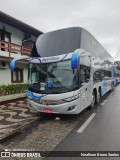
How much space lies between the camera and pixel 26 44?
19.3 meters

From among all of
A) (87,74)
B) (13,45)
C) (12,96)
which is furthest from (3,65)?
(87,74)

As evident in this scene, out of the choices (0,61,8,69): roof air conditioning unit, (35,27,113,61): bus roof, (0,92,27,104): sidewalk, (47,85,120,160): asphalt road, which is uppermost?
(35,27,113,61): bus roof

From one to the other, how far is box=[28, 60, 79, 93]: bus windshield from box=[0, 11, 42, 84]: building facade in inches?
287

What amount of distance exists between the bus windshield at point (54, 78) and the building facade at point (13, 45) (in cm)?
729

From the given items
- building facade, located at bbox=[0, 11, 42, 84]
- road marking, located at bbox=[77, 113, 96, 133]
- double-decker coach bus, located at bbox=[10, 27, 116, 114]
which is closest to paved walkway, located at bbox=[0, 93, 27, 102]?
building facade, located at bbox=[0, 11, 42, 84]

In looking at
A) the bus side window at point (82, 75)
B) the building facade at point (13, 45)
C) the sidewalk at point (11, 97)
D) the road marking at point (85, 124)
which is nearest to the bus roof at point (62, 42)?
the bus side window at point (82, 75)

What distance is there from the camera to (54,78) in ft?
23.3

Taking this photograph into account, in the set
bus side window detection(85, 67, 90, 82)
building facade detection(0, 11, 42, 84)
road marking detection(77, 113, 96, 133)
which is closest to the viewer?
road marking detection(77, 113, 96, 133)

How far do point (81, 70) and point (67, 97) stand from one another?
1.31m

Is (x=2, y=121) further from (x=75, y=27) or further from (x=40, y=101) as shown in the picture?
(x=75, y=27)

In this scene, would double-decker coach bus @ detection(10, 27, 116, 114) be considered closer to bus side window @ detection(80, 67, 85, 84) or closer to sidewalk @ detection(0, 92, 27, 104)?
bus side window @ detection(80, 67, 85, 84)

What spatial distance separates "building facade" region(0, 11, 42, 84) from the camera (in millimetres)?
14679

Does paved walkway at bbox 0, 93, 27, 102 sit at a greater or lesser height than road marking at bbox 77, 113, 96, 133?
greater

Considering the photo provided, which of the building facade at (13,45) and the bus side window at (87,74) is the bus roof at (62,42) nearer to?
the bus side window at (87,74)
